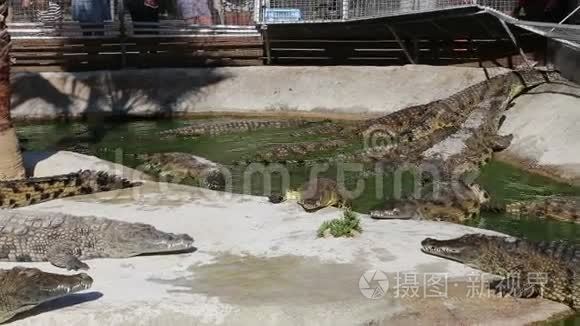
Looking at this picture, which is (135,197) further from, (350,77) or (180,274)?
(350,77)

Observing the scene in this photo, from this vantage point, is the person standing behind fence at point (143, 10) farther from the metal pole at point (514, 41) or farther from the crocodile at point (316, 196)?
the crocodile at point (316, 196)

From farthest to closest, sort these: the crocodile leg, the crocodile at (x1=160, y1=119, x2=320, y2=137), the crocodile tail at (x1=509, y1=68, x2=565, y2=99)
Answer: the crocodile at (x1=160, y1=119, x2=320, y2=137)
the crocodile tail at (x1=509, y1=68, x2=565, y2=99)
the crocodile leg

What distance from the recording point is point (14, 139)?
8703 millimetres

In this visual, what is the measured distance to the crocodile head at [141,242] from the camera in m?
6.18

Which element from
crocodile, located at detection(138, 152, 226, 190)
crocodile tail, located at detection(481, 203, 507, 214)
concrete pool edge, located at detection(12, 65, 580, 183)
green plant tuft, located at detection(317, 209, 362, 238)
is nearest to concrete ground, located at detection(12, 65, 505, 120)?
concrete pool edge, located at detection(12, 65, 580, 183)

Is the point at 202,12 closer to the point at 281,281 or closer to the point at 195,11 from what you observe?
the point at 195,11

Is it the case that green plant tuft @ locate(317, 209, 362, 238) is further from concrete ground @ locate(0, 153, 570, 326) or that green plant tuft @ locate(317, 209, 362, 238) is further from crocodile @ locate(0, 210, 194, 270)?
crocodile @ locate(0, 210, 194, 270)

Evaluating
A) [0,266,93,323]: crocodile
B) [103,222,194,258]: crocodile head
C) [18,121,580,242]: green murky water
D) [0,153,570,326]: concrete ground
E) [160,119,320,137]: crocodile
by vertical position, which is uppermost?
[0,266,93,323]: crocodile

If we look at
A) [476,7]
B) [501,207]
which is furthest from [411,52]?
[501,207]

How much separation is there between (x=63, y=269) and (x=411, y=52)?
396 inches

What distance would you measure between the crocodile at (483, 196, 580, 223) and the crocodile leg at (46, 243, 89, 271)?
171 inches

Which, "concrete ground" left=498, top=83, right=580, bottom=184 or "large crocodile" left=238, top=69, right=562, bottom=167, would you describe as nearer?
"concrete ground" left=498, top=83, right=580, bottom=184

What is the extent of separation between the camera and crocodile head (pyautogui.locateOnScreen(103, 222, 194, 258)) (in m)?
6.18

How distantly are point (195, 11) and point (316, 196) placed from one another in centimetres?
935
